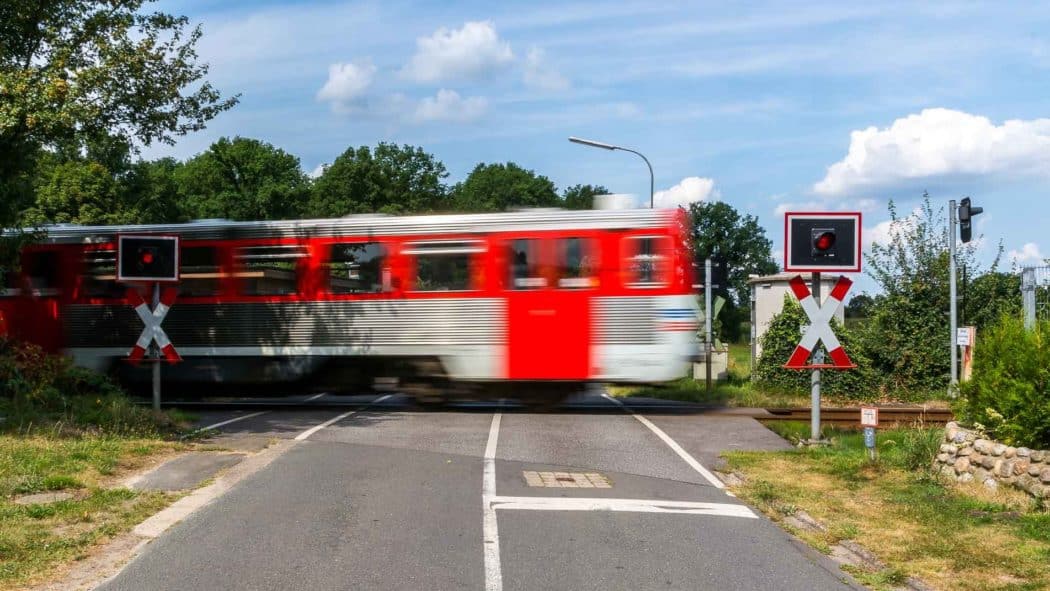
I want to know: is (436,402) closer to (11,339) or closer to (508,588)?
(11,339)

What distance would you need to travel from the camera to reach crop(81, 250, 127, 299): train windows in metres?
19.6

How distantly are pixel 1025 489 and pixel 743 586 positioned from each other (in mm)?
4118

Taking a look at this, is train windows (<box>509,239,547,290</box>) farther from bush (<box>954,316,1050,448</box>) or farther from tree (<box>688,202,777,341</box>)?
tree (<box>688,202,777,341</box>)

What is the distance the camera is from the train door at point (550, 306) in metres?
17.4

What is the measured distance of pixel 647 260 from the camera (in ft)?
56.6

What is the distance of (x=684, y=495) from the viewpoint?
32.3 ft

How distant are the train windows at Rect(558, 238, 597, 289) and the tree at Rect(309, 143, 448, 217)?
156 feet

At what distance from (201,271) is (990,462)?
1423 cm

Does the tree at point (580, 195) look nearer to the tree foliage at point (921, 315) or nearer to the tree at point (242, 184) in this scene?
the tree at point (242, 184)

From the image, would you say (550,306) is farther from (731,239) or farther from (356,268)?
(731,239)

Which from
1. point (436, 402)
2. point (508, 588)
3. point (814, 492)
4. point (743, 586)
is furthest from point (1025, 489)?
point (436, 402)

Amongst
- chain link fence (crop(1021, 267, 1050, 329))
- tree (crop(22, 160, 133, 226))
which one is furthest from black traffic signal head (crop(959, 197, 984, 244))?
tree (crop(22, 160, 133, 226))

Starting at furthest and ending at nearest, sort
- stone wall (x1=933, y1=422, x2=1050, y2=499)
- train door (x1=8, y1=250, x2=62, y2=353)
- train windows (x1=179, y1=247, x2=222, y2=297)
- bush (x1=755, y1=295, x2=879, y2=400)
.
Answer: bush (x1=755, y1=295, x2=879, y2=400) → train door (x1=8, y1=250, x2=62, y2=353) → train windows (x1=179, y1=247, x2=222, y2=297) → stone wall (x1=933, y1=422, x2=1050, y2=499)

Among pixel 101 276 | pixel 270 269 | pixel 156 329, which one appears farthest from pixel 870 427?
pixel 101 276
